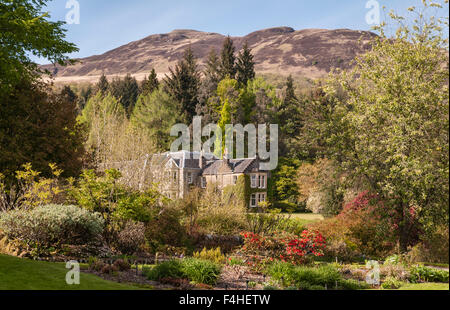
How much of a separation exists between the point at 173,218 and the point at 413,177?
8404 millimetres


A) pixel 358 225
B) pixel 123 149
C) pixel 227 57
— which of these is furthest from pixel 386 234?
pixel 227 57

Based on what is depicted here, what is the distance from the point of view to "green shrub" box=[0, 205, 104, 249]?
10883mm

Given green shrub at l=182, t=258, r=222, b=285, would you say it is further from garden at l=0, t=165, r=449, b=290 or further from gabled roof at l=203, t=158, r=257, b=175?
gabled roof at l=203, t=158, r=257, b=175

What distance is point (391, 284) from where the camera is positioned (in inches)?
419

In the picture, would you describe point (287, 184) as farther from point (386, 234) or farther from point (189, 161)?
point (386, 234)

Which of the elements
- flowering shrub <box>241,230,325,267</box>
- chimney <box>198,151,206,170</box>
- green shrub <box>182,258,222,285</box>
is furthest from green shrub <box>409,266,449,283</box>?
chimney <box>198,151,206,170</box>

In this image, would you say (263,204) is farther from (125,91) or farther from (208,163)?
(125,91)

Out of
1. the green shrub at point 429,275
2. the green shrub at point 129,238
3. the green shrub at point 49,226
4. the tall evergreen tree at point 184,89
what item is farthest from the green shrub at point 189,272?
the tall evergreen tree at point 184,89

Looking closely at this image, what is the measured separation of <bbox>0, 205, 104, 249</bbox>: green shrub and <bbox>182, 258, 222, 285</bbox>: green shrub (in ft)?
12.2

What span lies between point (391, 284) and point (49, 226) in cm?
901

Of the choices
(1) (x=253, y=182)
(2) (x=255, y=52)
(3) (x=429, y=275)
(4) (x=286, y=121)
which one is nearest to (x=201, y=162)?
(1) (x=253, y=182)

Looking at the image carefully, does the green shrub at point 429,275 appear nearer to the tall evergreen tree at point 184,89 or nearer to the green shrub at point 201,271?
the green shrub at point 201,271

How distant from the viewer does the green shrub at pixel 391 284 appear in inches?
409

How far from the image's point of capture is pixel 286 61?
16112 centimetres
